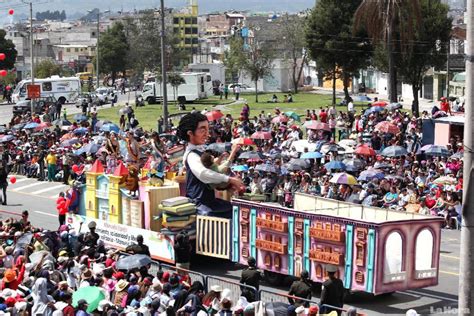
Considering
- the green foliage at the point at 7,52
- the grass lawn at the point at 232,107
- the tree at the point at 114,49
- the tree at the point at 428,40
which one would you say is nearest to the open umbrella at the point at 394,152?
the grass lawn at the point at 232,107

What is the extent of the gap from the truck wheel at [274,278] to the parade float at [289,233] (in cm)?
2

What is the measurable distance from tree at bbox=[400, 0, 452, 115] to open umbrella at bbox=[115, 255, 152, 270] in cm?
4226

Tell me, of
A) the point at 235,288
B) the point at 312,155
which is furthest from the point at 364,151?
the point at 235,288

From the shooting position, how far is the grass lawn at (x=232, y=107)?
6204cm

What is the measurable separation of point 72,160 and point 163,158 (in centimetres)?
1414

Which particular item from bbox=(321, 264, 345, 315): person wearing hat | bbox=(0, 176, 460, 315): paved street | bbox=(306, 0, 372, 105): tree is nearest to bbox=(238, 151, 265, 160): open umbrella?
bbox=(0, 176, 460, 315): paved street

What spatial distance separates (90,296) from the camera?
52.1ft

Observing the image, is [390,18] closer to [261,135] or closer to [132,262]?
[261,135]

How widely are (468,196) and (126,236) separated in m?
13.5

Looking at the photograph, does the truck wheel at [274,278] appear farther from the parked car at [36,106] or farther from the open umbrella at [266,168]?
the parked car at [36,106]

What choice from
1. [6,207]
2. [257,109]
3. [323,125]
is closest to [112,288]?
[6,207]

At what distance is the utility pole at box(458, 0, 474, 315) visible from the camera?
10.5 meters

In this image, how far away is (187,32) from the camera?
601 ft

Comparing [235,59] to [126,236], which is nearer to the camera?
[126,236]
